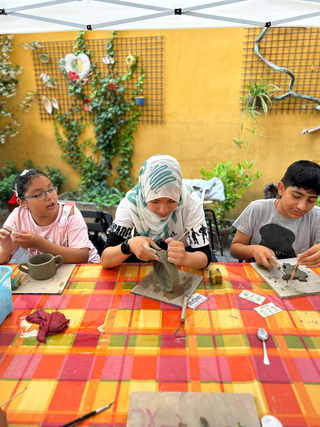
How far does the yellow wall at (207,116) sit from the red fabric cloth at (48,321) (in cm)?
417

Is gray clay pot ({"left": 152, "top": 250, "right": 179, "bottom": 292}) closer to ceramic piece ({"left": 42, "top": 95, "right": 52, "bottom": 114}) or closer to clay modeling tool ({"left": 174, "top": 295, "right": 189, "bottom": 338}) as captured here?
clay modeling tool ({"left": 174, "top": 295, "right": 189, "bottom": 338})

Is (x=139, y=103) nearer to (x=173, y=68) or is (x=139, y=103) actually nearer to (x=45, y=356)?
(x=173, y=68)

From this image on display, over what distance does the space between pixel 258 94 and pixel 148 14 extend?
2.32m

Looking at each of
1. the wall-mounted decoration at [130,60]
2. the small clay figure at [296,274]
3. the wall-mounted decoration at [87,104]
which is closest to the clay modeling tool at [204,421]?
the small clay figure at [296,274]

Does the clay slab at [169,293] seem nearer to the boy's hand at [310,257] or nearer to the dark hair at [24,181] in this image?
the boy's hand at [310,257]

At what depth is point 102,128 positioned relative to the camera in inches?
207

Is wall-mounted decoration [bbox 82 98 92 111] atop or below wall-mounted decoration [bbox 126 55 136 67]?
below

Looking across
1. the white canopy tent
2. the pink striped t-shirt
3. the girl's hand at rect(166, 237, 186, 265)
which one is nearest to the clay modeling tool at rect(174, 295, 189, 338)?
the girl's hand at rect(166, 237, 186, 265)

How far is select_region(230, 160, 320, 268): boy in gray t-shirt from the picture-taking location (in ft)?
6.28

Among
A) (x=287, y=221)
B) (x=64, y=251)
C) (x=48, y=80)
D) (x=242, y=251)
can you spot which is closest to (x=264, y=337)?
(x=242, y=251)

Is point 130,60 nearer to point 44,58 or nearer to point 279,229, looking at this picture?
point 44,58

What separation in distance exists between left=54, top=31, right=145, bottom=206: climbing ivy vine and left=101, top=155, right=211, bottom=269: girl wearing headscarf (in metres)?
3.33

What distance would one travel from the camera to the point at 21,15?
2.73 m

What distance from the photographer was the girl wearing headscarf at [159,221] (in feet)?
5.46
